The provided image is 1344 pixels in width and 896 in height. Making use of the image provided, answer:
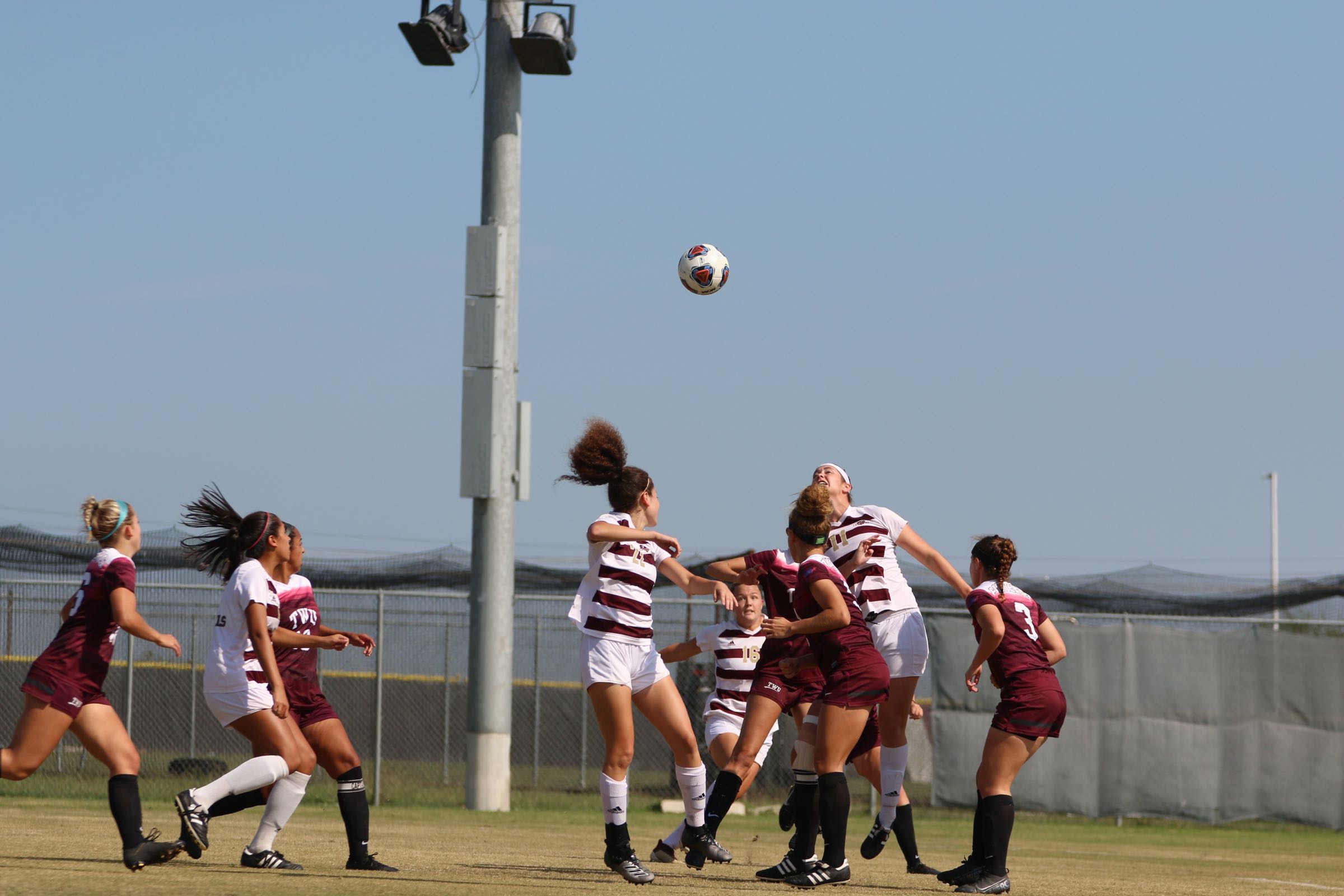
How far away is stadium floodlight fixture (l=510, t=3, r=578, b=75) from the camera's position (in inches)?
548

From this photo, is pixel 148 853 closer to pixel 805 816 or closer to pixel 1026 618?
pixel 805 816

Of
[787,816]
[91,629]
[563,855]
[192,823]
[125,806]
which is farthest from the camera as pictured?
[563,855]

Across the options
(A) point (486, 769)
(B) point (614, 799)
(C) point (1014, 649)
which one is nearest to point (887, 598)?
(C) point (1014, 649)

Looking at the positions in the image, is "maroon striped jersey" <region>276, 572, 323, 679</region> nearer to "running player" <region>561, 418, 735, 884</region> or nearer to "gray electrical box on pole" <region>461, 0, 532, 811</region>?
"running player" <region>561, 418, 735, 884</region>

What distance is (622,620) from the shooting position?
746 centimetres

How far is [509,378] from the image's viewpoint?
14.2 metres

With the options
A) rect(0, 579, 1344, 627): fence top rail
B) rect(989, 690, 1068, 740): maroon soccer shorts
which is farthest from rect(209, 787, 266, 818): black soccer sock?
rect(0, 579, 1344, 627): fence top rail

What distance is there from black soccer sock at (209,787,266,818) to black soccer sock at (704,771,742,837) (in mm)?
2238

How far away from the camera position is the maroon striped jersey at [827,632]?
7.11 meters

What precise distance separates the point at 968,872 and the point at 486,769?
25.0 ft

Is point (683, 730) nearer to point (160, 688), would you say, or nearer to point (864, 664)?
point (864, 664)

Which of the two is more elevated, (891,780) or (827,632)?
(827,632)

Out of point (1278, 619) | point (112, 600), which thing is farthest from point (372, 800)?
point (1278, 619)

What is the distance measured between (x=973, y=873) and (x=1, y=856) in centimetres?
471
